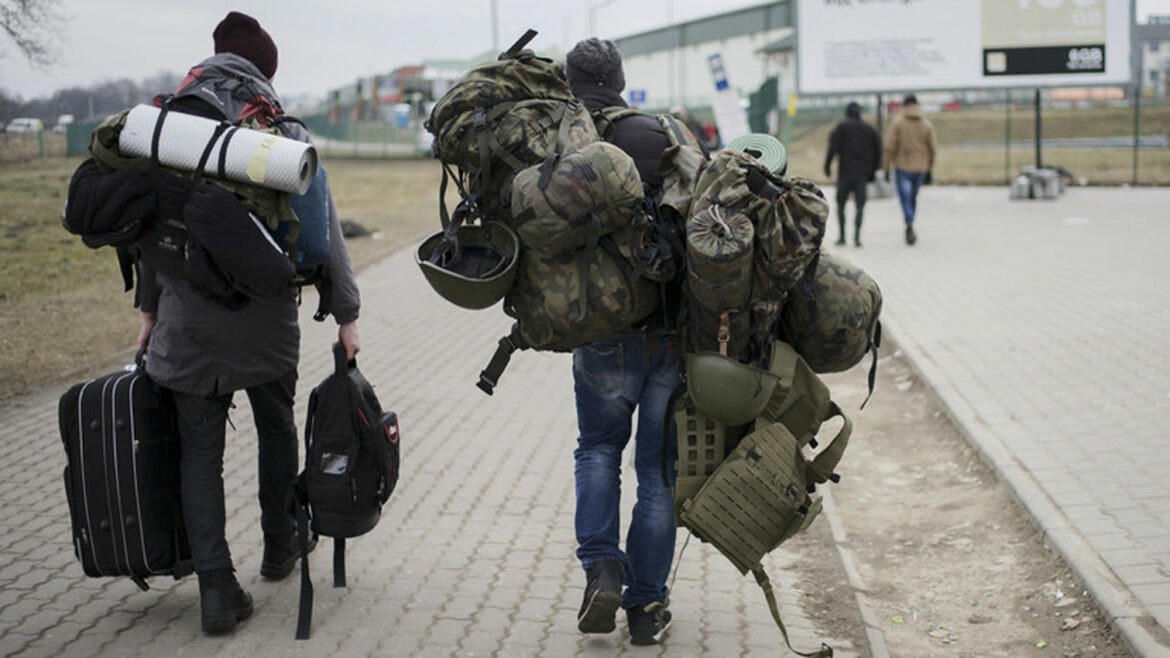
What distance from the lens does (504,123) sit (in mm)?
3580

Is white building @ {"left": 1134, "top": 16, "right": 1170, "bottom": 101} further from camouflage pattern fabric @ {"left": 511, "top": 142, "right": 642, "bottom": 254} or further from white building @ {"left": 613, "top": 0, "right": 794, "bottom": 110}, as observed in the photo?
camouflage pattern fabric @ {"left": 511, "top": 142, "right": 642, "bottom": 254}

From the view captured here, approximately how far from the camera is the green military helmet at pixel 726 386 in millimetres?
3557

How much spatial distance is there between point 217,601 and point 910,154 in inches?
552

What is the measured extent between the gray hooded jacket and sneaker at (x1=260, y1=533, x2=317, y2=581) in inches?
30.2

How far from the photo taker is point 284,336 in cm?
422

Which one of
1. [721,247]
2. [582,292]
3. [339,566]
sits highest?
[721,247]

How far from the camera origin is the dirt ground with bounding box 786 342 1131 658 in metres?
4.46

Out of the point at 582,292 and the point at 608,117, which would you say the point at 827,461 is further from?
the point at 608,117

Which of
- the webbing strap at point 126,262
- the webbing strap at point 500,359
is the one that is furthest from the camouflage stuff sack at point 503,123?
the webbing strap at point 126,262

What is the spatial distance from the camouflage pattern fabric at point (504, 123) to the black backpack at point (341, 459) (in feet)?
2.87

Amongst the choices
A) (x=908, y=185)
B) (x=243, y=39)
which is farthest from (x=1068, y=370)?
(x=908, y=185)

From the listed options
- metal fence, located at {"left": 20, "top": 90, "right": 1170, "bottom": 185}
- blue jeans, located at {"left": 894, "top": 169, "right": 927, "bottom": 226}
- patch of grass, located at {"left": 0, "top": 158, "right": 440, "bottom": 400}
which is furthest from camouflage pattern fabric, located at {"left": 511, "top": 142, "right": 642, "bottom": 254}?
metal fence, located at {"left": 20, "top": 90, "right": 1170, "bottom": 185}

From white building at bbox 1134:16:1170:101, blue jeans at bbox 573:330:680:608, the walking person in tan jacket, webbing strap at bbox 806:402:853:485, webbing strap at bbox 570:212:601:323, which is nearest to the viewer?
webbing strap at bbox 570:212:601:323

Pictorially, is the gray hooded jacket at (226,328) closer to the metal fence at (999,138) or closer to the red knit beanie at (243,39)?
the red knit beanie at (243,39)
